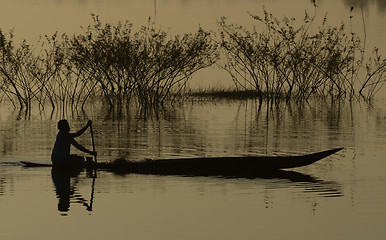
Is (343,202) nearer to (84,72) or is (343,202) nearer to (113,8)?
(84,72)

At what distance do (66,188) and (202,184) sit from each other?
2.35 metres

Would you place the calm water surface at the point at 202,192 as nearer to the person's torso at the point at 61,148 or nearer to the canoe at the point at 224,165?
the canoe at the point at 224,165

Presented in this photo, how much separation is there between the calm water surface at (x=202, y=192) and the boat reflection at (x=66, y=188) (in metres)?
0.02

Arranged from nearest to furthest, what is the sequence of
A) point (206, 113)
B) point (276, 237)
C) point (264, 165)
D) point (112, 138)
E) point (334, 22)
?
1. point (276, 237)
2. point (264, 165)
3. point (112, 138)
4. point (206, 113)
5. point (334, 22)

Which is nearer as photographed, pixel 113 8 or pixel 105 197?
pixel 105 197

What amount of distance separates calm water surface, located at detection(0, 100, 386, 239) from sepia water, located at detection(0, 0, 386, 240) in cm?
2

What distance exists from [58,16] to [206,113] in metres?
36.5

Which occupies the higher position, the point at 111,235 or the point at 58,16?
the point at 58,16

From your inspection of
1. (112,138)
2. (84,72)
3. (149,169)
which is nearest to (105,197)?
(149,169)

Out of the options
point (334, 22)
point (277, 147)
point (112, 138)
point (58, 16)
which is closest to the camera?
point (277, 147)

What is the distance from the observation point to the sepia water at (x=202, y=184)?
51.3ft

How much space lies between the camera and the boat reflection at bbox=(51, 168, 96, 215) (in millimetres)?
17812

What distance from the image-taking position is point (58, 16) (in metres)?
73.8

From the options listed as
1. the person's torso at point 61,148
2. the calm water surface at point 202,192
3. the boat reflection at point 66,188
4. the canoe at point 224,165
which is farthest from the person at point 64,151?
the canoe at point 224,165
